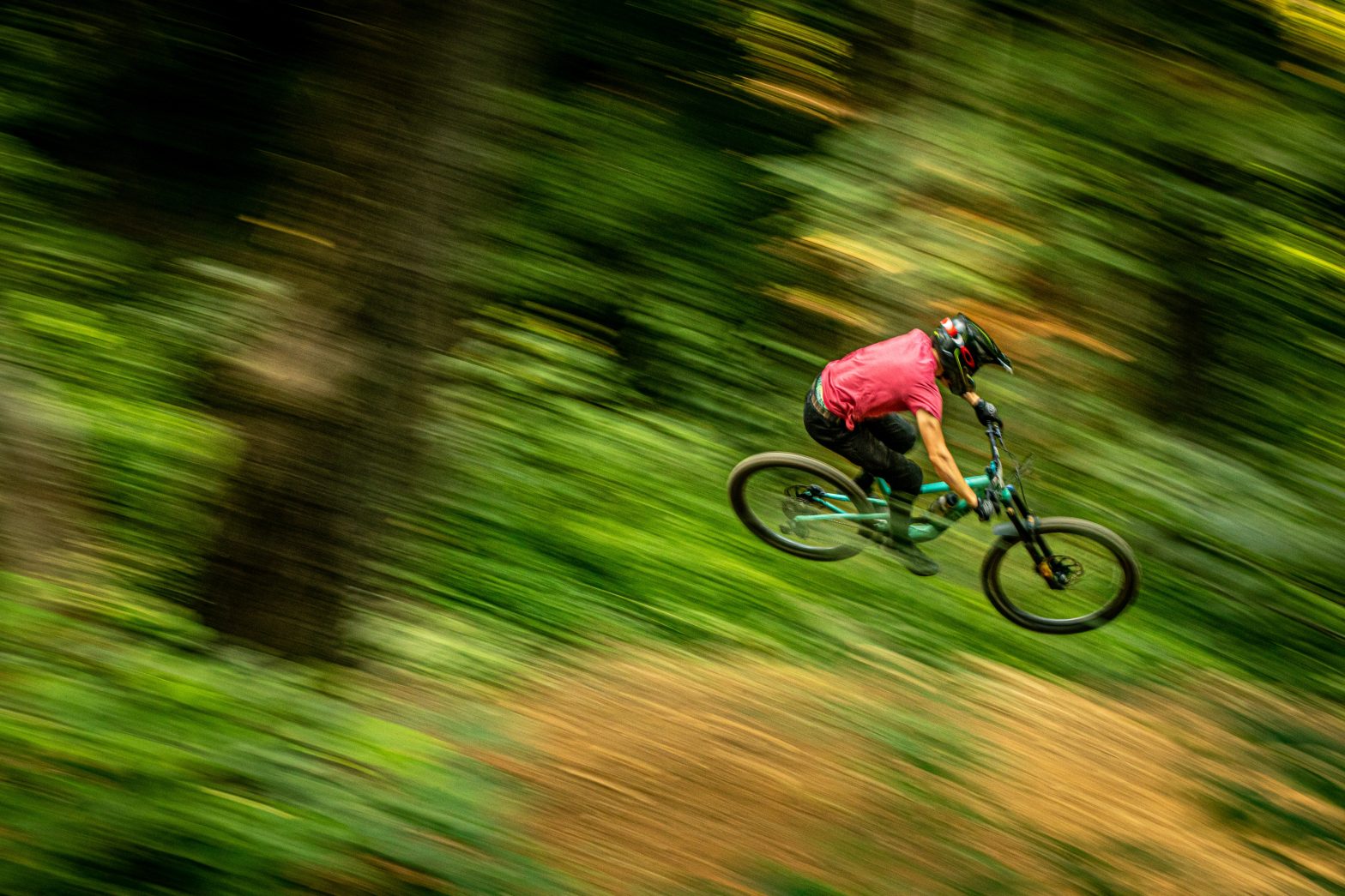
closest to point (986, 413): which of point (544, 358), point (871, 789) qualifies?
point (871, 789)

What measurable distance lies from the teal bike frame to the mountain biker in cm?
5

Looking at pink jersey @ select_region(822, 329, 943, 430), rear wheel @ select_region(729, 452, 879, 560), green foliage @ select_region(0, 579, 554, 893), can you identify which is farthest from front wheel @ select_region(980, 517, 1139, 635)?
green foliage @ select_region(0, 579, 554, 893)

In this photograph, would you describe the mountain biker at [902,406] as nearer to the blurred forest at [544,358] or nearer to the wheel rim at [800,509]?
the wheel rim at [800,509]

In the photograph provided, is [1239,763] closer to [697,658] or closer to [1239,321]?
[697,658]

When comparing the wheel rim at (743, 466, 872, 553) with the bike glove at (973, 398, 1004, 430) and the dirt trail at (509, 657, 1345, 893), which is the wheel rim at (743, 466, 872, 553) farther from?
the bike glove at (973, 398, 1004, 430)

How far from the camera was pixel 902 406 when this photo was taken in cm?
470

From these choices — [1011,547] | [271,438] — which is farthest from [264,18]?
[1011,547]

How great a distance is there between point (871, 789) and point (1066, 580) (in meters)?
1.33

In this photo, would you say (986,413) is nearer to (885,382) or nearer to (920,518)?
(885,382)

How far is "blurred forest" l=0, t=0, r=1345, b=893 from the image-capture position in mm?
4102

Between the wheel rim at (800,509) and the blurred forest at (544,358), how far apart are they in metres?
0.86

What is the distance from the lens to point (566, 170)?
946 cm

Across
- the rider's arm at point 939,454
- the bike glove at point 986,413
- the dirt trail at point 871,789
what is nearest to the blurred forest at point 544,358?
the dirt trail at point 871,789

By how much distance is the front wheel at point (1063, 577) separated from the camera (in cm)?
505
